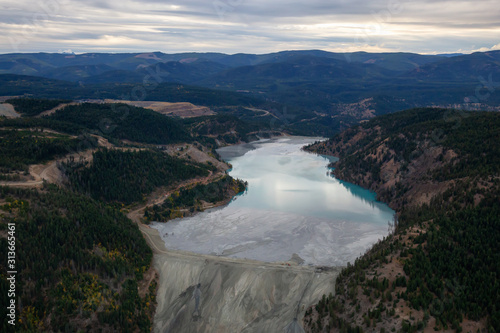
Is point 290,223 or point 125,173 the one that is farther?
point 125,173

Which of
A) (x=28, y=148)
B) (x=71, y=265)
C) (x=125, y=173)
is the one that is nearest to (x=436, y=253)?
(x=71, y=265)

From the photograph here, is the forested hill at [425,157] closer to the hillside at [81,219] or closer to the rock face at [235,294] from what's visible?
the hillside at [81,219]

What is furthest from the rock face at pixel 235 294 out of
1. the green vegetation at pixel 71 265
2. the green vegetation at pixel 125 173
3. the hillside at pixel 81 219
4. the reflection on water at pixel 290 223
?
the green vegetation at pixel 125 173

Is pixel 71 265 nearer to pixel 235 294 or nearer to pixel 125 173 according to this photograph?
pixel 235 294

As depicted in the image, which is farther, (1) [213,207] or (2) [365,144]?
(2) [365,144]

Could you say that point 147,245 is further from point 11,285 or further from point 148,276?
→ point 11,285

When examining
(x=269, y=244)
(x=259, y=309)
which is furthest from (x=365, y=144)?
(x=259, y=309)
